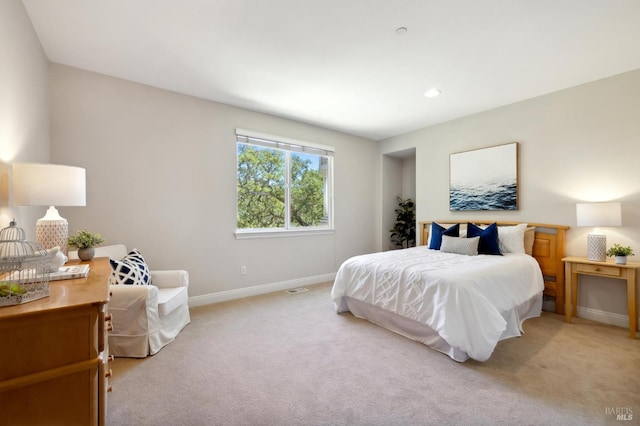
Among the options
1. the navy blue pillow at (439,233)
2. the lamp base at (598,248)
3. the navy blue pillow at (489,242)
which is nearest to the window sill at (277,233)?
the navy blue pillow at (439,233)

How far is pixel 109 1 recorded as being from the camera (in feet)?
6.40

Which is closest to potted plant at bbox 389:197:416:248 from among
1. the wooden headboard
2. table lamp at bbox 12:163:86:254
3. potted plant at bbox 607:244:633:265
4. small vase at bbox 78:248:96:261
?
the wooden headboard

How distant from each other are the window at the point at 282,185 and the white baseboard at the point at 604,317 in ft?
11.1

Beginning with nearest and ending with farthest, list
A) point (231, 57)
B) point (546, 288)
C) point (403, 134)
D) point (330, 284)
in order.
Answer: point (231, 57) < point (546, 288) < point (330, 284) < point (403, 134)

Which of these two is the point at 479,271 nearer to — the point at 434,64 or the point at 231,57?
the point at 434,64

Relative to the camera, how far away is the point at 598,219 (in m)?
2.77

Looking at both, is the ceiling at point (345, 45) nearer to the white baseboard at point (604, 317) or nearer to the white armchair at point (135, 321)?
the white armchair at point (135, 321)

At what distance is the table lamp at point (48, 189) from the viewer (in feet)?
5.41

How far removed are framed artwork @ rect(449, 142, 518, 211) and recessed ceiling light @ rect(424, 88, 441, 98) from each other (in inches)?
46.4

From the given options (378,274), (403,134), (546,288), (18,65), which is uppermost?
(403,134)

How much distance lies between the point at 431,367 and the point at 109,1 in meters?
3.53

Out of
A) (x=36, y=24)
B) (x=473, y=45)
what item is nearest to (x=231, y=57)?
(x=36, y=24)

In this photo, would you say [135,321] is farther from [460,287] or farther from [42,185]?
[460,287]

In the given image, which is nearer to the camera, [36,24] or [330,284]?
[36,24]
